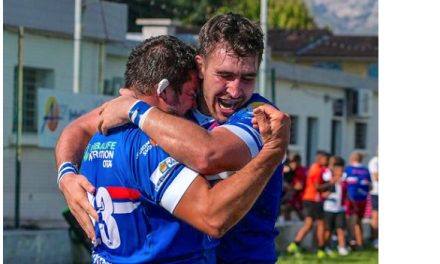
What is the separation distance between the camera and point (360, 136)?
3659cm

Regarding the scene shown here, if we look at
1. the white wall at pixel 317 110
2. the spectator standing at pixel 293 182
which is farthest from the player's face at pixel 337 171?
the white wall at pixel 317 110

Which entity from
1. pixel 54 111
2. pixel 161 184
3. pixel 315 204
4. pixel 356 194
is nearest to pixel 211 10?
pixel 356 194

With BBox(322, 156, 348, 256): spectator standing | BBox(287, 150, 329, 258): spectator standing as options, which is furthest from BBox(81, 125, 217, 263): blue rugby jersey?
BBox(322, 156, 348, 256): spectator standing

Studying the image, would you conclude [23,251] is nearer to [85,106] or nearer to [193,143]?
[85,106]

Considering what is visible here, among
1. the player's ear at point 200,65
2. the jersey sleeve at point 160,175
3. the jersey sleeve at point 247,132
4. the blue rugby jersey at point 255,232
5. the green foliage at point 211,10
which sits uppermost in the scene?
the green foliage at point 211,10

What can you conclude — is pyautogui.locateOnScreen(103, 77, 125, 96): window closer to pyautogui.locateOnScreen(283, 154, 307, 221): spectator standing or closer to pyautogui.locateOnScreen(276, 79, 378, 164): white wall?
pyautogui.locateOnScreen(283, 154, 307, 221): spectator standing

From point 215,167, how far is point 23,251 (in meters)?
11.0

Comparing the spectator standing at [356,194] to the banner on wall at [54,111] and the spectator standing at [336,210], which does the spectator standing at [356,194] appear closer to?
the spectator standing at [336,210]

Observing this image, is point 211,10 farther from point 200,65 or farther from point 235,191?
point 235,191

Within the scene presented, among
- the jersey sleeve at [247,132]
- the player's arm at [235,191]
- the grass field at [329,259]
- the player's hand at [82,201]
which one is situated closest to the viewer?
the player's arm at [235,191]

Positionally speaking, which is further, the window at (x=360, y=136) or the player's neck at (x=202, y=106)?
the window at (x=360, y=136)

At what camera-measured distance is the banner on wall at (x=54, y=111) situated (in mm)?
16984

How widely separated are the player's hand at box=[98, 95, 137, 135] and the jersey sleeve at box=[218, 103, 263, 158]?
0.38 meters

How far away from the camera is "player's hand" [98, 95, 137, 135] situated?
4.74 metres
